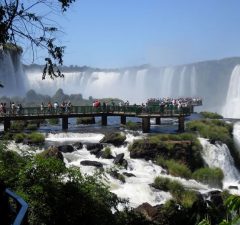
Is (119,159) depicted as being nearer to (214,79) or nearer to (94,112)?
(94,112)

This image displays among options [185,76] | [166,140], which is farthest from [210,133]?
[185,76]

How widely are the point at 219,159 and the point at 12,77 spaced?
4933 cm

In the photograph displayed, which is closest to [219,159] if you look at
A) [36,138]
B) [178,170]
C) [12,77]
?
[178,170]

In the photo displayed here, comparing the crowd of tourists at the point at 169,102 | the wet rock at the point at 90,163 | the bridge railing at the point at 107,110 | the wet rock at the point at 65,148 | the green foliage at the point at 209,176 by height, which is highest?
the crowd of tourists at the point at 169,102

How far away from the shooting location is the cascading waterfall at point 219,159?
26516 mm

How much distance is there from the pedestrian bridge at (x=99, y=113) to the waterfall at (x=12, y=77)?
32.0 metres

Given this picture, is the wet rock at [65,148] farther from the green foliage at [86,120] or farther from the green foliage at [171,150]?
the green foliage at [86,120]

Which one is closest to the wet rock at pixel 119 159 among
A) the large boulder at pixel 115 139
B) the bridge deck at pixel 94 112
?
the large boulder at pixel 115 139

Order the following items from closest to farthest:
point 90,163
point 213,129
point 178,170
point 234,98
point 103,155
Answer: point 90,163
point 178,170
point 103,155
point 213,129
point 234,98

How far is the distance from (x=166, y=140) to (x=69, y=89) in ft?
235

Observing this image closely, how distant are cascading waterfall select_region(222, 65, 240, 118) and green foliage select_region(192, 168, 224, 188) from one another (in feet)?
152

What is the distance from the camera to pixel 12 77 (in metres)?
70.8

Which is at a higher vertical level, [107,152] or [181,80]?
[181,80]

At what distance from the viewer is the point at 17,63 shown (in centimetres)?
7238
